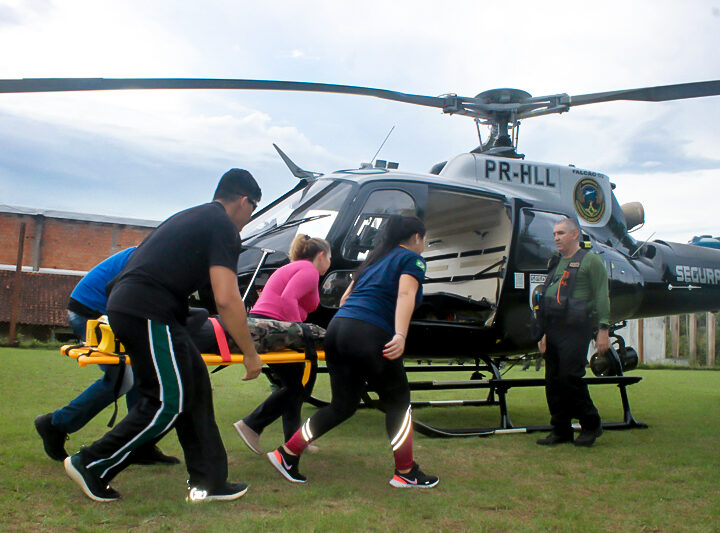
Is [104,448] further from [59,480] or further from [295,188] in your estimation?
[295,188]

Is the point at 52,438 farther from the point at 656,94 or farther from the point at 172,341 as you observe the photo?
the point at 656,94

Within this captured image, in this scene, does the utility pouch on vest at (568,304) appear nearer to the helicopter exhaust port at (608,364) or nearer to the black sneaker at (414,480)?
A: the helicopter exhaust port at (608,364)

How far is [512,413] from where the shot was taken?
6.73m

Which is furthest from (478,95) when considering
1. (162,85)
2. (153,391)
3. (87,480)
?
(87,480)

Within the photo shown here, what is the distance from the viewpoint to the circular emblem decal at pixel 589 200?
6.71 metres

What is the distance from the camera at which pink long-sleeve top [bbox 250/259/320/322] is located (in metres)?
4.19

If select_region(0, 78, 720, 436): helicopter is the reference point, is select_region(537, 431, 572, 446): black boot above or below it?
below

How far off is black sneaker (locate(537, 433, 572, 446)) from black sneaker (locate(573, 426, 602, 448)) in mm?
99

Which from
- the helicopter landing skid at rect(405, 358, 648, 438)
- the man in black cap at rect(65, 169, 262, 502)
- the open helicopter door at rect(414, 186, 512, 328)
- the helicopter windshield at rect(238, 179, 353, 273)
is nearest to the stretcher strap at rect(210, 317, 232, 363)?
the man in black cap at rect(65, 169, 262, 502)

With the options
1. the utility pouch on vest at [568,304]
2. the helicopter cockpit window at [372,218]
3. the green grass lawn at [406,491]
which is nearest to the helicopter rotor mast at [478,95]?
the helicopter cockpit window at [372,218]

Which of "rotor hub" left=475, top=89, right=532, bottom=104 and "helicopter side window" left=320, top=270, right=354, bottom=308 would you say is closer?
"helicopter side window" left=320, top=270, right=354, bottom=308

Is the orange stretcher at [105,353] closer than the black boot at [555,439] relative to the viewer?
Yes

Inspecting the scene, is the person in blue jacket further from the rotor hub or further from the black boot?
the rotor hub

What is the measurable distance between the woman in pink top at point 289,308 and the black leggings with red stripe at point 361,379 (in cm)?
60
